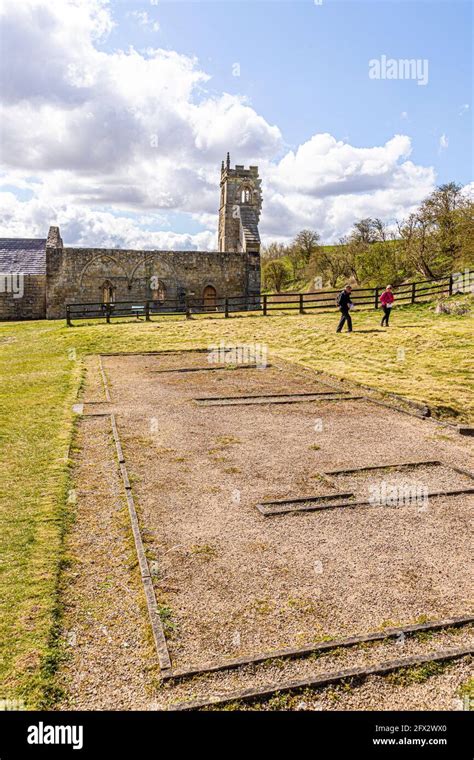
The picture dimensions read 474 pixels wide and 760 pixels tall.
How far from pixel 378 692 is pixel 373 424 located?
639 centimetres

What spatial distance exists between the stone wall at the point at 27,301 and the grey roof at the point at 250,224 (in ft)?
45.4

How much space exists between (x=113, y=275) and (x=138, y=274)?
1.58 metres

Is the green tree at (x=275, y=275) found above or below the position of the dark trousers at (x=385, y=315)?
above

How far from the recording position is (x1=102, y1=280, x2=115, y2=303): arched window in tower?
111 feet

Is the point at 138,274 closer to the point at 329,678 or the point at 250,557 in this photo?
the point at 250,557

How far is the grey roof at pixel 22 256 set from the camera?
34094 millimetres

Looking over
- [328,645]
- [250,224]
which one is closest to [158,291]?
[250,224]

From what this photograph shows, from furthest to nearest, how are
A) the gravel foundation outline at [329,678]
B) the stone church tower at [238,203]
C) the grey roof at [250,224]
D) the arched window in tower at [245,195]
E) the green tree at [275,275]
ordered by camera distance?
the green tree at [275,275] < the arched window in tower at [245,195] < the stone church tower at [238,203] < the grey roof at [250,224] < the gravel foundation outline at [329,678]

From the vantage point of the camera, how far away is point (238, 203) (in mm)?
39062

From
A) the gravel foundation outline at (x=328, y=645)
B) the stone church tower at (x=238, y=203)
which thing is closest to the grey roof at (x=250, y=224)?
the stone church tower at (x=238, y=203)
